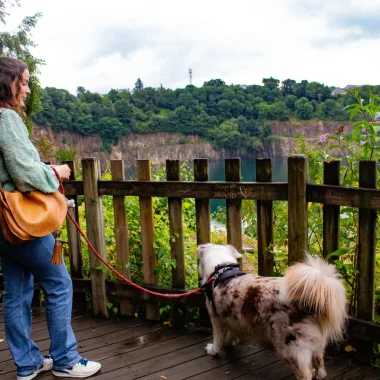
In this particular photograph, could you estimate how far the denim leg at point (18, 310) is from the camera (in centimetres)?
248

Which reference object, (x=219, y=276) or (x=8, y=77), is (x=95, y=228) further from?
(x=8, y=77)

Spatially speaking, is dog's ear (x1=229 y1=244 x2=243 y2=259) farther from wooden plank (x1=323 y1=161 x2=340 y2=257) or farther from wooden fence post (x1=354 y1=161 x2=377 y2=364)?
wooden fence post (x1=354 y1=161 x2=377 y2=364)

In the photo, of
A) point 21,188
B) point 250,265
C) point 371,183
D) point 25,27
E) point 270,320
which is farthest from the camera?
point 25,27

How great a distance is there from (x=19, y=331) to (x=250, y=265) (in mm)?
4040

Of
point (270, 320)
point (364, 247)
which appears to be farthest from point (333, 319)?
point (364, 247)

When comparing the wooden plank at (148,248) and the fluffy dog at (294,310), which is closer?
the fluffy dog at (294,310)

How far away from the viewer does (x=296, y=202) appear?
284cm

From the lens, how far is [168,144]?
96.0 m

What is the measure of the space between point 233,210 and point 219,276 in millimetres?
609

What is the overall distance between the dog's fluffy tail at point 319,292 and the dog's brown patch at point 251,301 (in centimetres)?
23

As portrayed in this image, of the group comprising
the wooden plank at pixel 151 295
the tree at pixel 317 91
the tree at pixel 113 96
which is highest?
the tree at pixel 113 96

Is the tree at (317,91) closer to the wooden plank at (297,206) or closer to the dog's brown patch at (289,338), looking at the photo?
the wooden plank at (297,206)

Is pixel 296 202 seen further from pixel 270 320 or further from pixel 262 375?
pixel 262 375

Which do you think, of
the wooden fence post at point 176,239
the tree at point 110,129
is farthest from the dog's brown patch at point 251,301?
the tree at point 110,129
